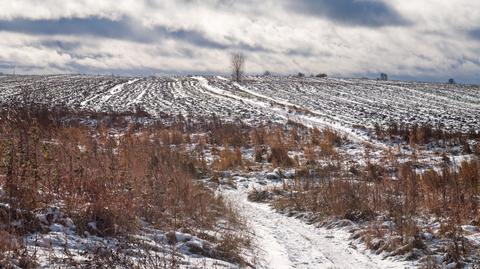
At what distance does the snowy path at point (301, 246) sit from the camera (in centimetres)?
663

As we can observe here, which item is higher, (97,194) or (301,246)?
(97,194)

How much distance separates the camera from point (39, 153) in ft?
26.5

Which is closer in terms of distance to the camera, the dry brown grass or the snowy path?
the dry brown grass

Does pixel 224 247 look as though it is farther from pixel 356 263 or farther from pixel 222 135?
pixel 222 135

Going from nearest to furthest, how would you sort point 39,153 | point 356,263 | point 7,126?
point 356,263, point 39,153, point 7,126

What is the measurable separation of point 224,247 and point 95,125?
1828 cm

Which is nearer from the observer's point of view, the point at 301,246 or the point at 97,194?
the point at 97,194

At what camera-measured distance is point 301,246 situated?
7.52m

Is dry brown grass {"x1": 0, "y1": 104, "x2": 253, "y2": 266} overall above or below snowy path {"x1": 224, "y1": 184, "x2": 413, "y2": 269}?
above

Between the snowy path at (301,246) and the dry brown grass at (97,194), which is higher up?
the dry brown grass at (97,194)

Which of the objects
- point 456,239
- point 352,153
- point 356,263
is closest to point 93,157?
point 356,263

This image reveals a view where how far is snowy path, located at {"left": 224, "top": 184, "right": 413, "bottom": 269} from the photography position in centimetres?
663

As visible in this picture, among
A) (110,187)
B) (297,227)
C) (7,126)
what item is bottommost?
(297,227)

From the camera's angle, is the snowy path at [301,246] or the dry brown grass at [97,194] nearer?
the dry brown grass at [97,194]
